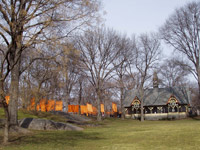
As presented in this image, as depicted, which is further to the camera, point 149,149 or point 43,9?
point 43,9

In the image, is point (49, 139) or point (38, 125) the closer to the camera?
point (49, 139)

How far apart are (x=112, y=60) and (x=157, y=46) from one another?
10.6 m

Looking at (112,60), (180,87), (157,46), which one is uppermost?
(157,46)

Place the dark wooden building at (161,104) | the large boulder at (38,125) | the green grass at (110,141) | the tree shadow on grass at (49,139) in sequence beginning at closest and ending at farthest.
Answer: the green grass at (110,141), the tree shadow on grass at (49,139), the large boulder at (38,125), the dark wooden building at (161,104)

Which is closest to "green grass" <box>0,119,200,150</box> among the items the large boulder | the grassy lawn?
the grassy lawn

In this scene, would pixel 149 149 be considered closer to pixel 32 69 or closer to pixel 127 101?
pixel 32 69

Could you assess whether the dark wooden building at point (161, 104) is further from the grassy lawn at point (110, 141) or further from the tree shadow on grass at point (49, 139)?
the tree shadow on grass at point (49, 139)

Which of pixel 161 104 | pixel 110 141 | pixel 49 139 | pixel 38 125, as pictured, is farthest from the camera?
pixel 161 104

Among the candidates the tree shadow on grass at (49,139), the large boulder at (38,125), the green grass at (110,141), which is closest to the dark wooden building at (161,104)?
the large boulder at (38,125)

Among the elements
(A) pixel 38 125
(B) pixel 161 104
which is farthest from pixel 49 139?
(B) pixel 161 104

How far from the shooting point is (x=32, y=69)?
35750mm

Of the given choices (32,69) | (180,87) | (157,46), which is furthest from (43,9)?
(180,87)

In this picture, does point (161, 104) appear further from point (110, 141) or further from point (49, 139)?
point (49, 139)

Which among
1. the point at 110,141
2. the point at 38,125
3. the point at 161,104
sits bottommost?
the point at 110,141
